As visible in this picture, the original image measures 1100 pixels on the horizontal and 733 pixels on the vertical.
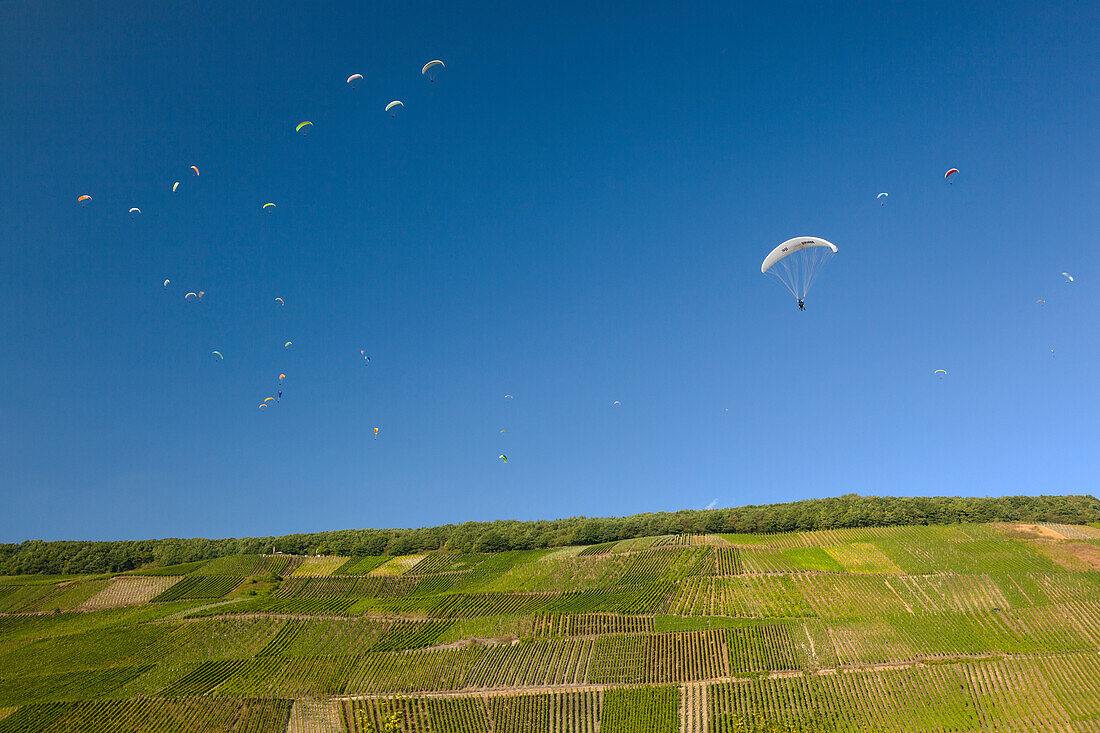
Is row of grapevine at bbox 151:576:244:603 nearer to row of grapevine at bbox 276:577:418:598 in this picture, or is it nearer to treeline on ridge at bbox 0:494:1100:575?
row of grapevine at bbox 276:577:418:598

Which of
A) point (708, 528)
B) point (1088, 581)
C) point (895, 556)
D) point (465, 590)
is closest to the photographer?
point (1088, 581)

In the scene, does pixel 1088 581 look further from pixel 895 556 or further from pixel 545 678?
pixel 545 678

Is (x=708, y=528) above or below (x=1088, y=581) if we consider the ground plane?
above

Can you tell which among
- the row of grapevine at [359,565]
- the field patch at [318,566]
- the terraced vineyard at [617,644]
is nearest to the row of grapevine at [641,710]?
the terraced vineyard at [617,644]

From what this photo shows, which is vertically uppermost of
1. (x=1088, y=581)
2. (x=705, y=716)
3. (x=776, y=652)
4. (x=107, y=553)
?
(x=107, y=553)

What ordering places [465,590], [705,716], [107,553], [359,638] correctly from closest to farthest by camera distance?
[705,716], [359,638], [465,590], [107,553]

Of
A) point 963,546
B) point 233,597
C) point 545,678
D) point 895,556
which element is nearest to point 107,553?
point 233,597

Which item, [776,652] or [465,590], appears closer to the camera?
[776,652]

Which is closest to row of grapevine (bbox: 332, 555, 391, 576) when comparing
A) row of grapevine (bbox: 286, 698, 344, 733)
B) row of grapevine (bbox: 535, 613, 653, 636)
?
row of grapevine (bbox: 535, 613, 653, 636)
